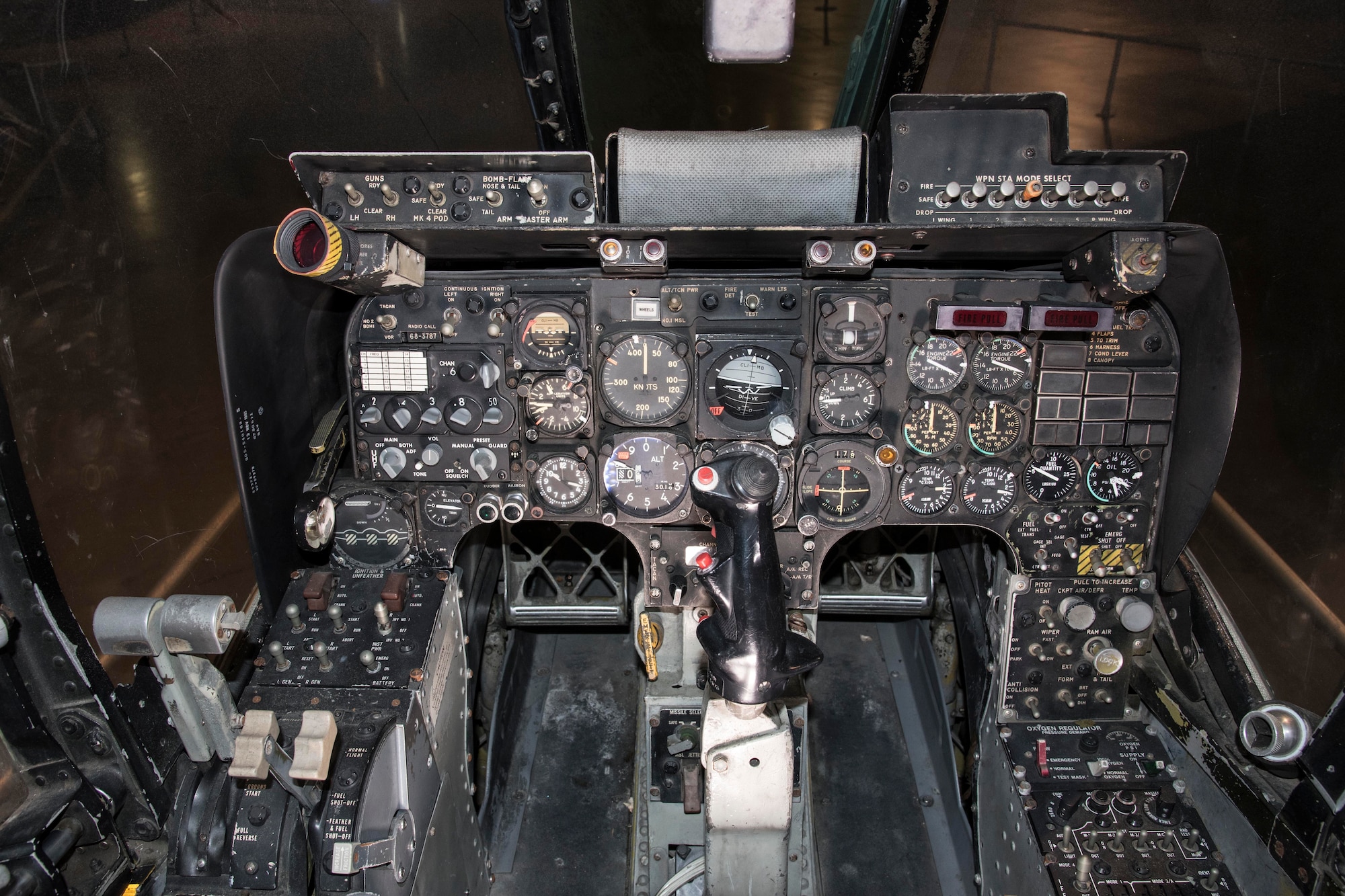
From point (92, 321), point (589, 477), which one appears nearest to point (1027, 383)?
point (589, 477)

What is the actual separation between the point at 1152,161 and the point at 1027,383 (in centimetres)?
81

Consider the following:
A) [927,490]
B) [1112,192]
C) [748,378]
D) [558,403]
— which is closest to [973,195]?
[1112,192]

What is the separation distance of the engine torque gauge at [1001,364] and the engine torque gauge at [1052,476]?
1.04ft

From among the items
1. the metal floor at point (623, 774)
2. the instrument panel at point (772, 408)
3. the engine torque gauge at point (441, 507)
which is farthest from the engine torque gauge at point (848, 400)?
the metal floor at point (623, 774)

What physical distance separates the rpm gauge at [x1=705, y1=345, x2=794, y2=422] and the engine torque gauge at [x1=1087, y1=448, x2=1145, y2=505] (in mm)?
1218

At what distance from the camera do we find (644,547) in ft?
9.78

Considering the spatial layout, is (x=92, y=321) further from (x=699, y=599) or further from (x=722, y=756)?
(x=722, y=756)

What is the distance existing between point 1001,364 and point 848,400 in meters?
0.57

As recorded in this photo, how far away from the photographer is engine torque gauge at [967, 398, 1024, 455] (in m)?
2.79

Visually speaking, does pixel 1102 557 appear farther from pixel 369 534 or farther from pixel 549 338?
pixel 369 534

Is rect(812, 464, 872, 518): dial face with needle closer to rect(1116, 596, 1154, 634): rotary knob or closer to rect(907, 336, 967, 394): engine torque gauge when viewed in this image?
rect(907, 336, 967, 394): engine torque gauge

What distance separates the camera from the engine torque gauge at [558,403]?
2.81m

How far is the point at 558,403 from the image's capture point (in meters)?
2.82

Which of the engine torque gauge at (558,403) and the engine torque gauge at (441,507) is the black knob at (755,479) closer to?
the engine torque gauge at (558,403)
